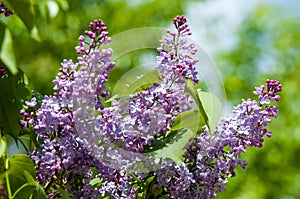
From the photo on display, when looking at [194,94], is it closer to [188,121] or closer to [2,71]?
[188,121]

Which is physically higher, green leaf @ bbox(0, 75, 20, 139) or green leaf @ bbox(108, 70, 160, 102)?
green leaf @ bbox(108, 70, 160, 102)

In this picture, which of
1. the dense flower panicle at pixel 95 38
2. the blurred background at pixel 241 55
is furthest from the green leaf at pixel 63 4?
the blurred background at pixel 241 55

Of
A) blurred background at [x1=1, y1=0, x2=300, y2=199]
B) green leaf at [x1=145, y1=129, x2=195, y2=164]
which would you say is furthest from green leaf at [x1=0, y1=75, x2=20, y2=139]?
blurred background at [x1=1, y1=0, x2=300, y2=199]

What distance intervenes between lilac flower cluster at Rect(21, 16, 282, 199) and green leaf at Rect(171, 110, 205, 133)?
0.04ft

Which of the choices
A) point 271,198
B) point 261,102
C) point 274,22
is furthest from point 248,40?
point 261,102

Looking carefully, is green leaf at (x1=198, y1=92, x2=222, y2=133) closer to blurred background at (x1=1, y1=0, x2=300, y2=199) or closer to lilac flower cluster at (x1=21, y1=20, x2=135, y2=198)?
lilac flower cluster at (x1=21, y1=20, x2=135, y2=198)

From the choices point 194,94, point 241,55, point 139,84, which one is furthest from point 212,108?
point 241,55

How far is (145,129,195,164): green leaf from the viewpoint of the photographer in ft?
3.35

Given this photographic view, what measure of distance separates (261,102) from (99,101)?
0.32 metres

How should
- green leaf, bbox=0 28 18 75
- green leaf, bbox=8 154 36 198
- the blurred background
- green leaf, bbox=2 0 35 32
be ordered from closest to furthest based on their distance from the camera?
green leaf, bbox=0 28 18 75
green leaf, bbox=2 0 35 32
green leaf, bbox=8 154 36 198
the blurred background

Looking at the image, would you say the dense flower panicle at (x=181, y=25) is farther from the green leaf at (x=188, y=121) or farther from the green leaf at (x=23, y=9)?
the green leaf at (x=23, y=9)

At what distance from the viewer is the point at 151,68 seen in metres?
1.12

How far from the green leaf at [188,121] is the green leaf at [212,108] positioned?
29 millimetres

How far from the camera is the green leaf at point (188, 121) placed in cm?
107
